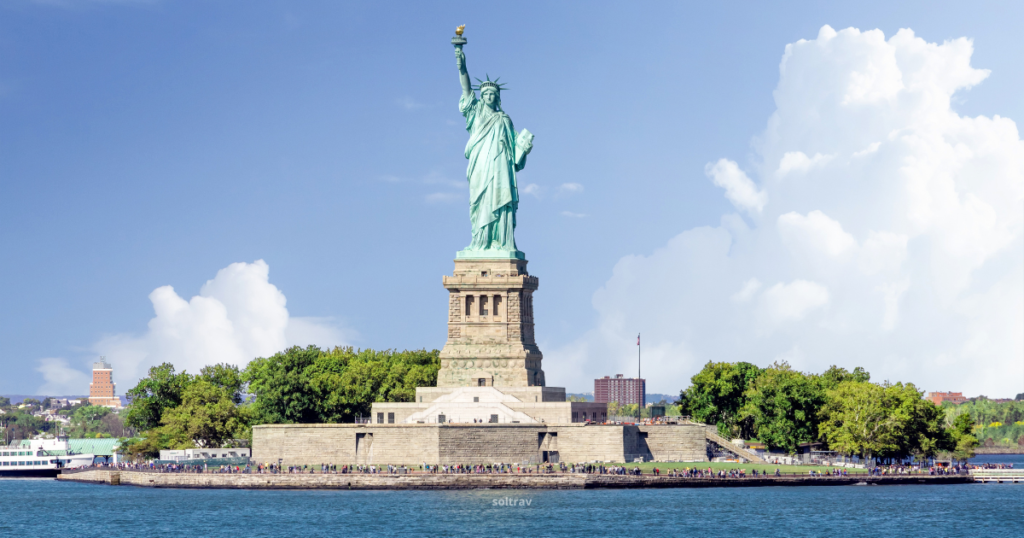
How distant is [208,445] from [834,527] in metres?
55.2

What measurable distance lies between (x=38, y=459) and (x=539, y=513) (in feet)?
235

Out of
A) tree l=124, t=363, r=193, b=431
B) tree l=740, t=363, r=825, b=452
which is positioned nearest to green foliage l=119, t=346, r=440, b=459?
tree l=124, t=363, r=193, b=431

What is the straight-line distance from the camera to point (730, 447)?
107 metres

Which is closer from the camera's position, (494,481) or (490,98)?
(494,481)

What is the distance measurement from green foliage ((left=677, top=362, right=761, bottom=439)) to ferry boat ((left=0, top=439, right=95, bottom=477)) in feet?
191

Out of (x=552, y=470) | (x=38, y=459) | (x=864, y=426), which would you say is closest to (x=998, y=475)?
(x=864, y=426)

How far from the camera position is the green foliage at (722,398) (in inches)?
4550

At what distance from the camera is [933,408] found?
351 ft

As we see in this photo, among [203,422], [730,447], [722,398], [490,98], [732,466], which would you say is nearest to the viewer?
[732,466]

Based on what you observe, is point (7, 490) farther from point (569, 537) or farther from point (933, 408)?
point (933, 408)

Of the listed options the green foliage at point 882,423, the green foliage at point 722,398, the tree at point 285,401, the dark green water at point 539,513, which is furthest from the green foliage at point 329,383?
the green foliage at point 882,423

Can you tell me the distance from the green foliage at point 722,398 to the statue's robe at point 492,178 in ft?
66.7

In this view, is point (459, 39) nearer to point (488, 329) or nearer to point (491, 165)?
point (491, 165)

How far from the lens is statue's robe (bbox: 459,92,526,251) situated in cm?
10800
